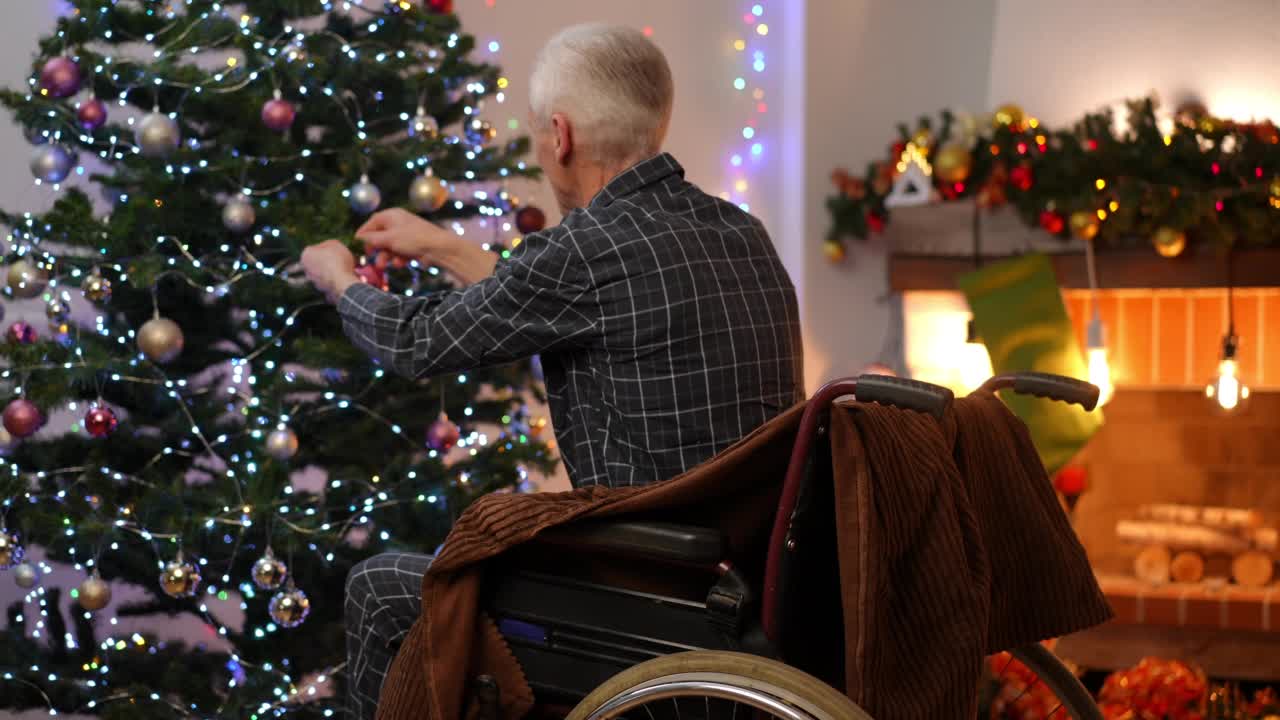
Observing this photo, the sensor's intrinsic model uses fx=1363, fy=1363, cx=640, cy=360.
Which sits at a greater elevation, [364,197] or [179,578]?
[364,197]

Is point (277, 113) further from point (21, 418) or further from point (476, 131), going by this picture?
point (21, 418)

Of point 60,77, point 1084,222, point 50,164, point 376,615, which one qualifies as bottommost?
point 376,615

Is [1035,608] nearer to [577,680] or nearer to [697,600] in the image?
[697,600]

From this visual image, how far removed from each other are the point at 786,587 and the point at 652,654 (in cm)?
18

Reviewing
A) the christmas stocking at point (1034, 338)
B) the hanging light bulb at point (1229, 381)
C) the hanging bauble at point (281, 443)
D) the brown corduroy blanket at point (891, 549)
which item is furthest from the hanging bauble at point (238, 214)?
the hanging light bulb at point (1229, 381)

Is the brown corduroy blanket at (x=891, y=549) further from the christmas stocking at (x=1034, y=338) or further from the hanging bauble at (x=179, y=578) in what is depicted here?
the christmas stocking at (x=1034, y=338)

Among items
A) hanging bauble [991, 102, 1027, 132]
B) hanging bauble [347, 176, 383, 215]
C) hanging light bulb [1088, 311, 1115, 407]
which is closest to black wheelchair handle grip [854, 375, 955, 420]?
hanging bauble [347, 176, 383, 215]

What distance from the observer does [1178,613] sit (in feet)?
12.0

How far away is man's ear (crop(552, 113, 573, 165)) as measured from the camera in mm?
1709

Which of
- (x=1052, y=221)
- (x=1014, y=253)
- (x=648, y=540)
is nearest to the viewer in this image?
(x=648, y=540)

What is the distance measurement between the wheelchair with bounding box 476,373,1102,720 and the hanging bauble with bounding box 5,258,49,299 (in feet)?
3.60

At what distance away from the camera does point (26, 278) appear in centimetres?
218

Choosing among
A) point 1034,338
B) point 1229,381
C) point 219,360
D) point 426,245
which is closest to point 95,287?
point 219,360

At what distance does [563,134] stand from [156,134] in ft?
2.67
